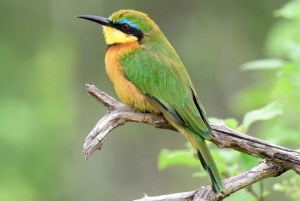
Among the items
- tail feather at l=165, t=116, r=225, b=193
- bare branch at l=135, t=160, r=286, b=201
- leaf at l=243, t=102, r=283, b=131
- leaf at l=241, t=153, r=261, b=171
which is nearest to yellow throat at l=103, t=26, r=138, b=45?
tail feather at l=165, t=116, r=225, b=193

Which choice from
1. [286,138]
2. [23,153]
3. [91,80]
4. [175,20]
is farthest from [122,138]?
[286,138]

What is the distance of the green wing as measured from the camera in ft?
9.46

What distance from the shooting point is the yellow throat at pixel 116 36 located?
3.35 m

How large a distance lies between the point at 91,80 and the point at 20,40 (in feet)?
3.64

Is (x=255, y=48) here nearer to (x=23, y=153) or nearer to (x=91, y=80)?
(x=91, y=80)

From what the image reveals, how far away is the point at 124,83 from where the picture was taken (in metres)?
3.19

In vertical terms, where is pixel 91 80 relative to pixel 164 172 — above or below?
above

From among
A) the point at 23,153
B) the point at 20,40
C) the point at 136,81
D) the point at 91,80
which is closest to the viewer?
the point at 136,81

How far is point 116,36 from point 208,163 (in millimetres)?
1098

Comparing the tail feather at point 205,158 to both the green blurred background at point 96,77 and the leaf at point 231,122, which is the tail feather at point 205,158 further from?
the green blurred background at point 96,77

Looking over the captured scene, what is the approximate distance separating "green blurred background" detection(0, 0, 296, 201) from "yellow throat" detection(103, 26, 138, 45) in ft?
8.38

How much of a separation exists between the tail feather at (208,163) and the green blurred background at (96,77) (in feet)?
10.9

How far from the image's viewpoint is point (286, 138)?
270cm

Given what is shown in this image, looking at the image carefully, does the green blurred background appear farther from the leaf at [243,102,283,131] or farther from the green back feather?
the leaf at [243,102,283,131]
